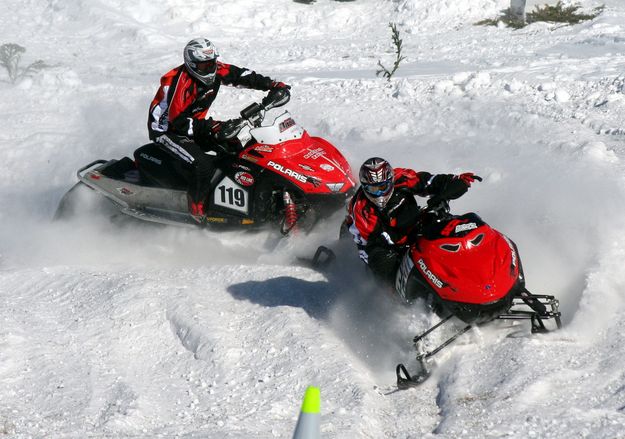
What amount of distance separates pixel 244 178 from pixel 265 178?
0.25m

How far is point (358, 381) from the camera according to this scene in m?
5.96

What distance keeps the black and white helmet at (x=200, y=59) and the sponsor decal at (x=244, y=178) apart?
3.48ft

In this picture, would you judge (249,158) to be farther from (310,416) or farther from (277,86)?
(310,416)

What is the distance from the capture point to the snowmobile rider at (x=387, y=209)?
6574 mm

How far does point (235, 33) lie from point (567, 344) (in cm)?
1357

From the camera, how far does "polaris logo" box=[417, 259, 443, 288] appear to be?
6066 mm

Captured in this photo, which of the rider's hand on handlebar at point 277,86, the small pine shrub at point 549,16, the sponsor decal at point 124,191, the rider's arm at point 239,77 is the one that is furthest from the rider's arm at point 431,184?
the small pine shrub at point 549,16

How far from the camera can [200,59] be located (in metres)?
8.45

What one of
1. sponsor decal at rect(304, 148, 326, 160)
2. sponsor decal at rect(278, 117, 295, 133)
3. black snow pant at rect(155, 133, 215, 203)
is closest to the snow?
black snow pant at rect(155, 133, 215, 203)

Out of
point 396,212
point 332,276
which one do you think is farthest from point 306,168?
point 396,212

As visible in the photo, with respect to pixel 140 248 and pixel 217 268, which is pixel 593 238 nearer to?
pixel 217 268

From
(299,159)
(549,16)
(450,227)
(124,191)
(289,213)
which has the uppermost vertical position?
(450,227)

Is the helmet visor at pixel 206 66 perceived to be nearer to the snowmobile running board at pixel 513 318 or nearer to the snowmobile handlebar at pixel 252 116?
the snowmobile handlebar at pixel 252 116

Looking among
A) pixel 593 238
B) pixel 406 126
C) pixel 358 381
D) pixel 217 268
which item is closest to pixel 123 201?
pixel 217 268
